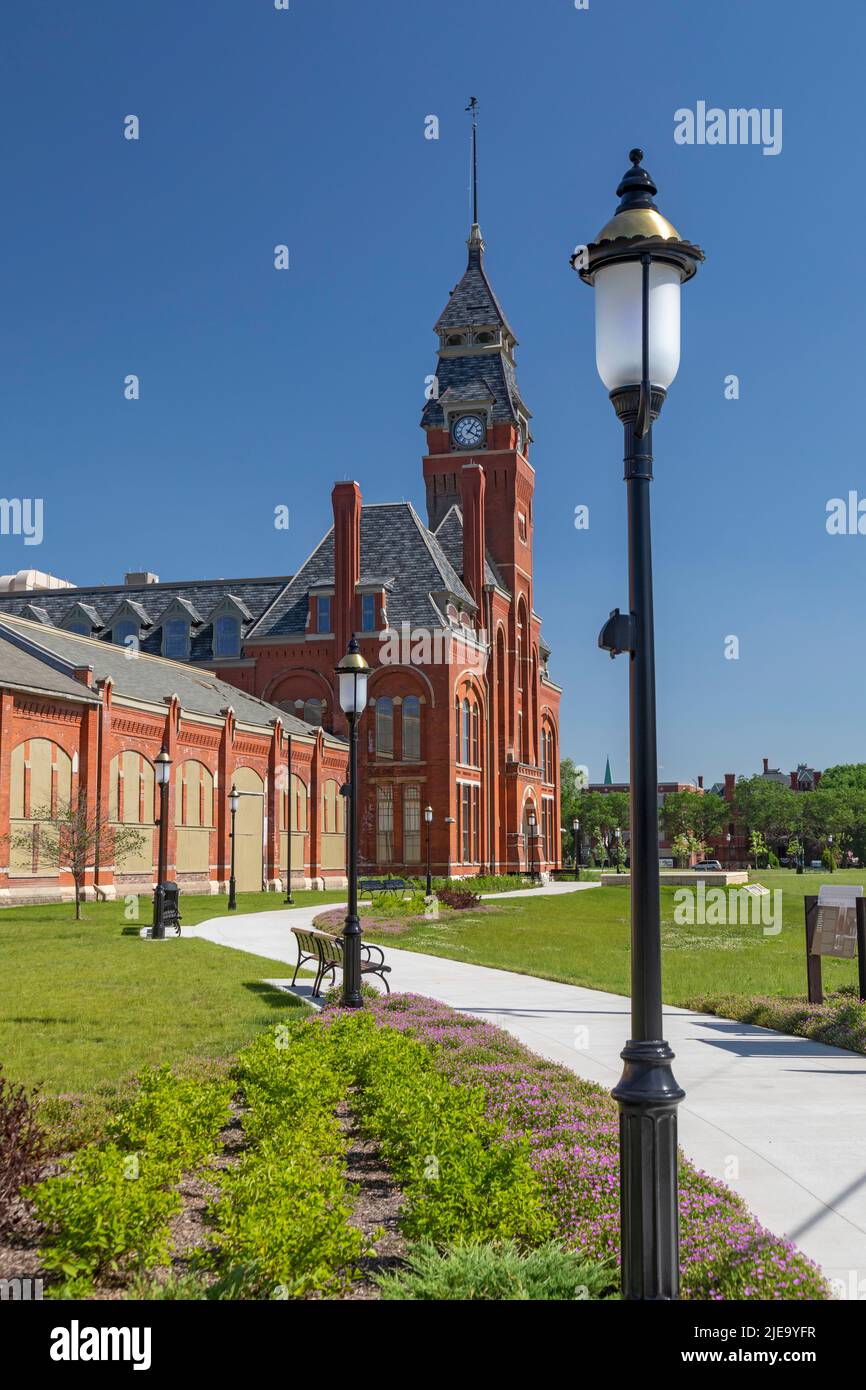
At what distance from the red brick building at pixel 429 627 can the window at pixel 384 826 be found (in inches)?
2.9

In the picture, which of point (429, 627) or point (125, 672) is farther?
point (429, 627)

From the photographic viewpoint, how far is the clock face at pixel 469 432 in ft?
239

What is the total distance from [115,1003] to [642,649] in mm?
12104

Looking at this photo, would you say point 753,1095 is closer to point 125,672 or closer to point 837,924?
point 837,924

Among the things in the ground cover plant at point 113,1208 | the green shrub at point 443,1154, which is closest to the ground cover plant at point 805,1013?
the green shrub at point 443,1154

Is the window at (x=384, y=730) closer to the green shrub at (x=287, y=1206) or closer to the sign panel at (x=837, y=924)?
the sign panel at (x=837, y=924)

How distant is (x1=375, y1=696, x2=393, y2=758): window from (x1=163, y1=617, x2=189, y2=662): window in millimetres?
12802

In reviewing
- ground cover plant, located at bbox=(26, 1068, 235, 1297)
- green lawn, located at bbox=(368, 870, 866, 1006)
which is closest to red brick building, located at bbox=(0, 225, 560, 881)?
green lawn, located at bbox=(368, 870, 866, 1006)

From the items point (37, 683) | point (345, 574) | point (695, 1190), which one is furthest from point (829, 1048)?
point (345, 574)

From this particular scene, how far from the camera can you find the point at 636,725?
16.7ft

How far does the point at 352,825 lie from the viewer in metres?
15.2

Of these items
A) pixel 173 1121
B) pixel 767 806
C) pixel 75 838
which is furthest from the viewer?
pixel 767 806

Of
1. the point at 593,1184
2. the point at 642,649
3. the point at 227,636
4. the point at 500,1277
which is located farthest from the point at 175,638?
the point at 642,649
